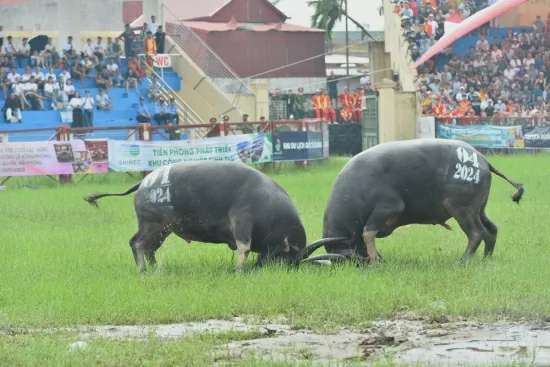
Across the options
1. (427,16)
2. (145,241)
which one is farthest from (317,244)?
(427,16)

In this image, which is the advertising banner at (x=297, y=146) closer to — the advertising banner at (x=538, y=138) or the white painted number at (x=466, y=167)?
the advertising banner at (x=538, y=138)

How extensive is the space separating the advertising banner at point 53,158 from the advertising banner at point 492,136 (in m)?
11.2

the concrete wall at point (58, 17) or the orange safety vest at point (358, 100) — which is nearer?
the orange safety vest at point (358, 100)

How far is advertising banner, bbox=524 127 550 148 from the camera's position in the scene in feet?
108

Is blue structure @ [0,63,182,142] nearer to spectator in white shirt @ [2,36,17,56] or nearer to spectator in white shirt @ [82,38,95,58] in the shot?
spectator in white shirt @ [2,36,17,56]

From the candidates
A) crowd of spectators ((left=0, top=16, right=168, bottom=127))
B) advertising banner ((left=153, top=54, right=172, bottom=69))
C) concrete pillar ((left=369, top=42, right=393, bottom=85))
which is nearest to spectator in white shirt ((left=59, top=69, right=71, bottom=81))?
crowd of spectators ((left=0, top=16, right=168, bottom=127))

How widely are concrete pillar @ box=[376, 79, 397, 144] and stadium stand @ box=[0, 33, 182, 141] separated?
22.4ft

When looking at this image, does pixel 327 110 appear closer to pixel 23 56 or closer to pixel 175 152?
pixel 23 56

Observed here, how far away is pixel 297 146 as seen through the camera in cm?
2920

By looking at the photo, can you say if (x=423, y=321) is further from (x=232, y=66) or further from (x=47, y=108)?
(x=232, y=66)

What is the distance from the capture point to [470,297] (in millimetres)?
10109

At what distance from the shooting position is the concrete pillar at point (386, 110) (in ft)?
118

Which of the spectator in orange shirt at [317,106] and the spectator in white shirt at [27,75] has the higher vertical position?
the spectator in white shirt at [27,75]

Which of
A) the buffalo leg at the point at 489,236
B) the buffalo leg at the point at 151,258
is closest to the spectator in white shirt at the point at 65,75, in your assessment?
the buffalo leg at the point at 151,258
